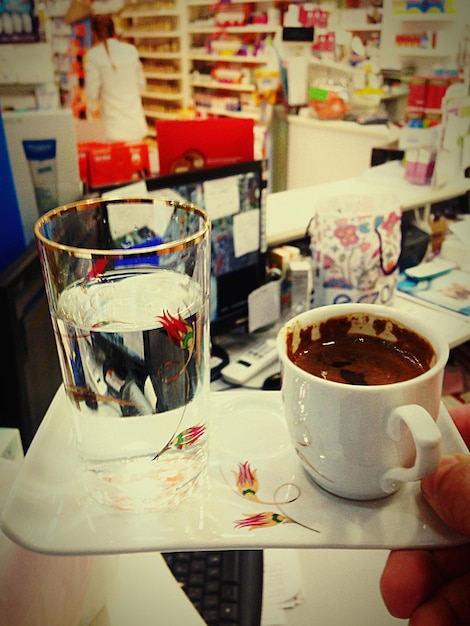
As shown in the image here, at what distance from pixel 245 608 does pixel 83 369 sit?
18.5 inches

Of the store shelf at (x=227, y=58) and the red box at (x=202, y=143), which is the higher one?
the store shelf at (x=227, y=58)

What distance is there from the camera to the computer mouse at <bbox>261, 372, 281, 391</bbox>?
110 centimetres

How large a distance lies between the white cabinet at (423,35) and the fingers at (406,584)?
5.25ft

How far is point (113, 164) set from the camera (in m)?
1.89

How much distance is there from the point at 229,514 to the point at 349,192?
5.09 ft

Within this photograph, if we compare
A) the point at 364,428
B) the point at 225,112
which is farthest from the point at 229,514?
the point at 225,112

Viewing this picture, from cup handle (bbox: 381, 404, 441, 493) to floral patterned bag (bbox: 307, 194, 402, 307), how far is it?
754mm

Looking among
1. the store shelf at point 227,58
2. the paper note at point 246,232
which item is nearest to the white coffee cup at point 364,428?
the paper note at point 246,232

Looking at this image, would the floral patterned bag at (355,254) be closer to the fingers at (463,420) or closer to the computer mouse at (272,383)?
the computer mouse at (272,383)

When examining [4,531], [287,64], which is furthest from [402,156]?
[4,531]

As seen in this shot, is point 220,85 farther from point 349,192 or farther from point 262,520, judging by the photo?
point 262,520

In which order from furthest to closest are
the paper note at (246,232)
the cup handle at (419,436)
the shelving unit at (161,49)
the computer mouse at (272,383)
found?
the shelving unit at (161,49), the paper note at (246,232), the computer mouse at (272,383), the cup handle at (419,436)

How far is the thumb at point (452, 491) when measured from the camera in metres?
0.45

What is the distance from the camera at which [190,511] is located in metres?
0.50
